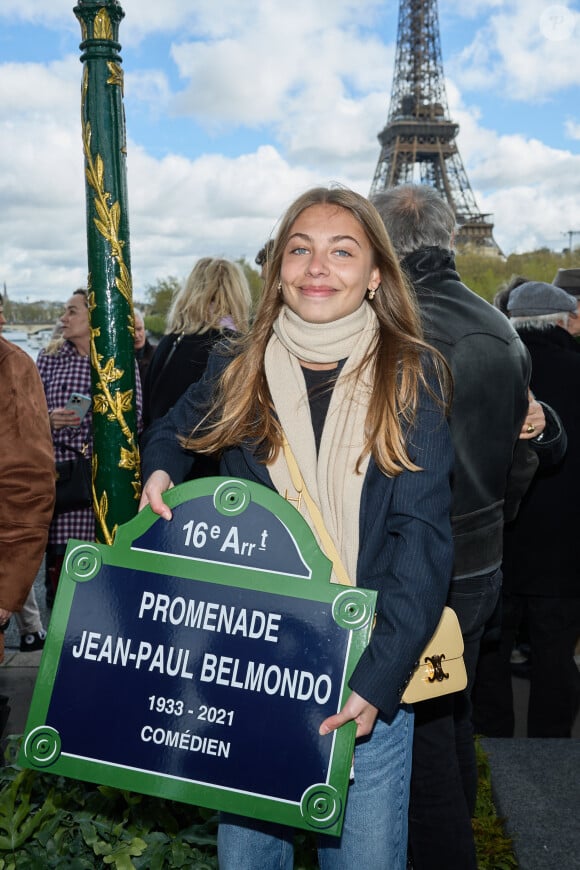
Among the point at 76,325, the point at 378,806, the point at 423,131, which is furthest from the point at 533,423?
the point at 423,131

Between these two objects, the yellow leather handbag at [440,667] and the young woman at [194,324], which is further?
the young woman at [194,324]

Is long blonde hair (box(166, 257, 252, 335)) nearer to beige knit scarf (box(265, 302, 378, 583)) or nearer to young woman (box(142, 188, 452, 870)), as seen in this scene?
young woman (box(142, 188, 452, 870))

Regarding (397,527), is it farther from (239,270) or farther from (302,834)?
(239,270)

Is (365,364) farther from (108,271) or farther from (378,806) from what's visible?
(378,806)

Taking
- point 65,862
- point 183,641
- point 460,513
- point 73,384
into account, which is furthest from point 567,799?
point 73,384

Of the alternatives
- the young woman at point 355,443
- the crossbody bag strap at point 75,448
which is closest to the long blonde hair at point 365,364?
the young woman at point 355,443

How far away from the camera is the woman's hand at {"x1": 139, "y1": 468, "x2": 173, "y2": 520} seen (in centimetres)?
203

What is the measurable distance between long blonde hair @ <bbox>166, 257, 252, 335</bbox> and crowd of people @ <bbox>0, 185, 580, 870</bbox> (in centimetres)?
158

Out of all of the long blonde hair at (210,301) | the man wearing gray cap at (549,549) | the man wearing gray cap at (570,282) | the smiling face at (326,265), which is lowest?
the man wearing gray cap at (549,549)

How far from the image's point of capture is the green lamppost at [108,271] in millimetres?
2469

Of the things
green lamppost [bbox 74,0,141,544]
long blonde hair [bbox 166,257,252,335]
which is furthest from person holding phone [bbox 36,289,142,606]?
green lamppost [bbox 74,0,141,544]

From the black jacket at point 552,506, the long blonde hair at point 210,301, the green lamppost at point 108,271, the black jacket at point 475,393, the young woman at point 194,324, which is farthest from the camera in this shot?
the long blonde hair at point 210,301

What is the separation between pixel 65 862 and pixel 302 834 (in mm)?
727

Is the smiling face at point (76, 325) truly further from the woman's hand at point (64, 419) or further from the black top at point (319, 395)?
the black top at point (319, 395)
